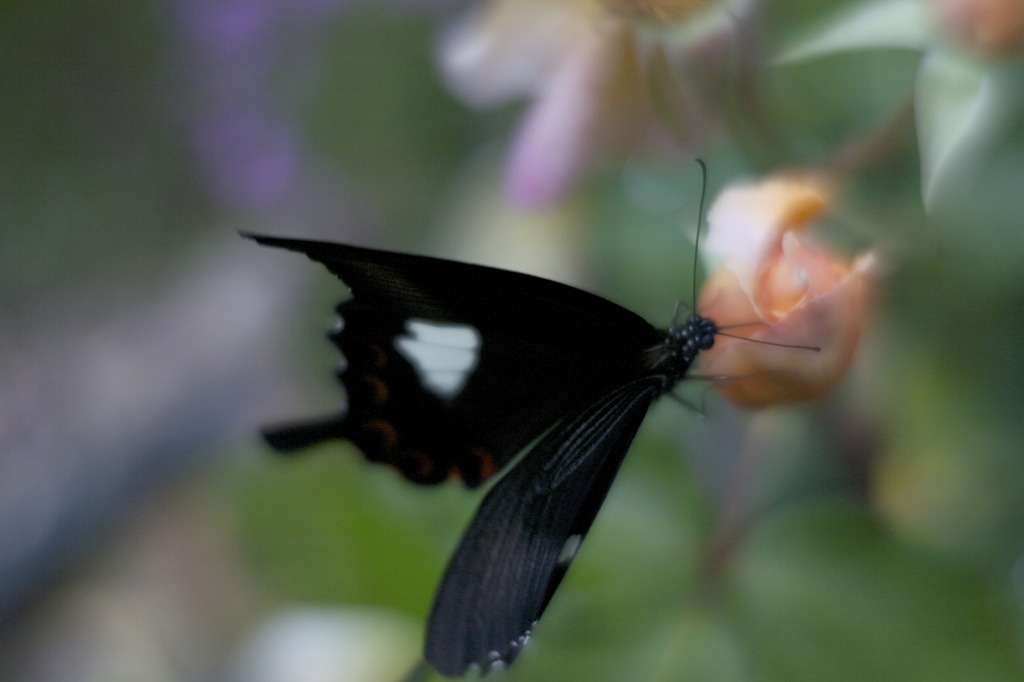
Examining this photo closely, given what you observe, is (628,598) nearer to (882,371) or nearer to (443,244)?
(882,371)

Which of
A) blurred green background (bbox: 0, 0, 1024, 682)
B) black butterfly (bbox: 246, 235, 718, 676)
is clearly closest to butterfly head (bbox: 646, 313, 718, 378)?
black butterfly (bbox: 246, 235, 718, 676)

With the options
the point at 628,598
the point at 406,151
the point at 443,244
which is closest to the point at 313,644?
the point at 628,598

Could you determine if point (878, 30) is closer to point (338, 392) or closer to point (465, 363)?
point (465, 363)

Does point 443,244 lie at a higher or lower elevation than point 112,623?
higher

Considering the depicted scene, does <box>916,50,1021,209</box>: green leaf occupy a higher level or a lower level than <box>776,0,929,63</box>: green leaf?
lower

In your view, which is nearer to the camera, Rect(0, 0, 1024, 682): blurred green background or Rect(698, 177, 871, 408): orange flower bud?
Rect(698, 177, 871, 408): orange flower bud

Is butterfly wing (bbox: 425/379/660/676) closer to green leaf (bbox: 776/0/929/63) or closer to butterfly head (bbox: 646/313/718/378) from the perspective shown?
butterfly head (bbox: 646/313/718/378)

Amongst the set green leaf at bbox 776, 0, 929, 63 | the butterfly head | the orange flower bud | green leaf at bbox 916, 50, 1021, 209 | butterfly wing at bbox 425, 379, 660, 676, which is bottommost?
butterfly wing at bbox 425, 379, 660, 676

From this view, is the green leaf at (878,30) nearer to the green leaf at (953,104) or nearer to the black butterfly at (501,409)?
the green leaf at (953,104)
